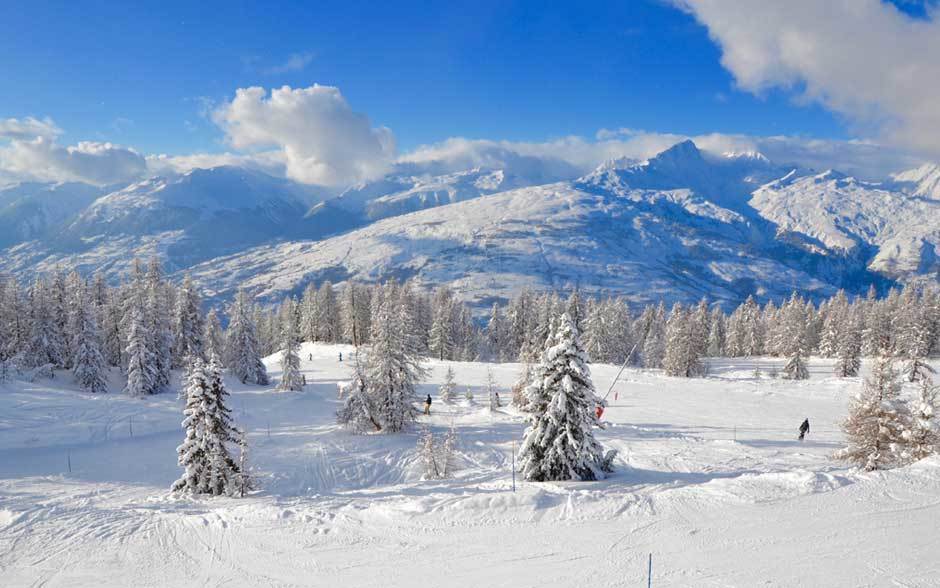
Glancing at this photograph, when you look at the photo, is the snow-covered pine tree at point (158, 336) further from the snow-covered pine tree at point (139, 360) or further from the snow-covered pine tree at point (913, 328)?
the snow-covered pine tree at point (913, 328)

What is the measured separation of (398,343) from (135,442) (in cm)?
1760

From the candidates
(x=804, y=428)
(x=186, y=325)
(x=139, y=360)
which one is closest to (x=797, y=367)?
(x=804, y=428)

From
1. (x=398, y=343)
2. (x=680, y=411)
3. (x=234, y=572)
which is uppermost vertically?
(x=398, y=343)

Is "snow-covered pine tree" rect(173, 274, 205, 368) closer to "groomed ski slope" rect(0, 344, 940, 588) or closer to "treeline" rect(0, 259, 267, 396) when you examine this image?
"treeline" rect(0, 259, 267, 396)

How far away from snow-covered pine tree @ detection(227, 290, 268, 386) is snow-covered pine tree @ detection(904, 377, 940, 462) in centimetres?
5387

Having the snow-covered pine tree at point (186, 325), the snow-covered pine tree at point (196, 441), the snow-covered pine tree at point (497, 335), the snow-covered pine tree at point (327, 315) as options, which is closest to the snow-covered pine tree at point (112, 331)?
the snow-covered pine tree at point (186, 325)

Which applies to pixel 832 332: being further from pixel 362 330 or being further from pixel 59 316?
pixel 59 316

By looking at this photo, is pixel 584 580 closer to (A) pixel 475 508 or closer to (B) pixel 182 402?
(A) pixel 475 508

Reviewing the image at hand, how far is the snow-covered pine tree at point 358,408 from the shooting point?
31250mm

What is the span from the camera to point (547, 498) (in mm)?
12719

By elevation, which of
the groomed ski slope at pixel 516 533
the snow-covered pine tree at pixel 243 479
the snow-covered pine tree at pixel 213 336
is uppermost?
the snow-covered pine tree at pixel 213 336

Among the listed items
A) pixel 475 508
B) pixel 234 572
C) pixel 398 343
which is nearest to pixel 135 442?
pixel 398 343

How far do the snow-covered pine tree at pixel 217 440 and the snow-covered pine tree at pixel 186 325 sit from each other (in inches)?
1511

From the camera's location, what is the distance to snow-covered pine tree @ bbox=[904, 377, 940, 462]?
53.2 ft
